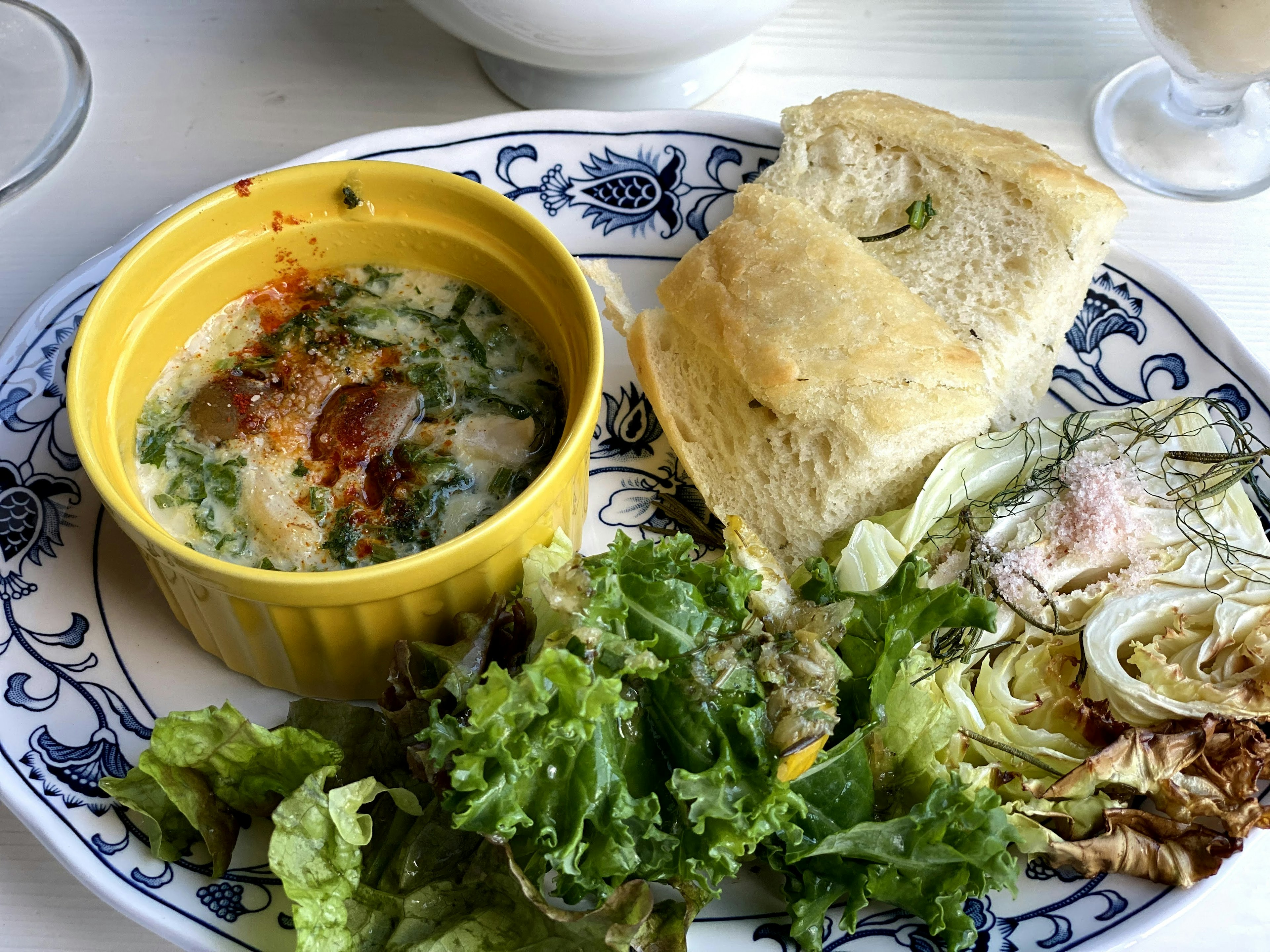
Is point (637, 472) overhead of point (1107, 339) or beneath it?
beneath

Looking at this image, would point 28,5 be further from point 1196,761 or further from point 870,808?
point 1196,761

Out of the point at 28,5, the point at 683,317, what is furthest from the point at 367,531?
the point at 28,5

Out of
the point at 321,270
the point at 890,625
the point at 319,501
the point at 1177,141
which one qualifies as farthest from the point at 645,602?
the point at 1177,141

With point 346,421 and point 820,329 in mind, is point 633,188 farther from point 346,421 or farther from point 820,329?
point 346,421

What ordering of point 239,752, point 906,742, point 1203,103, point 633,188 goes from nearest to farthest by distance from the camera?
point 239,752 < point 906,742 < point 633,188 < point 1203,103

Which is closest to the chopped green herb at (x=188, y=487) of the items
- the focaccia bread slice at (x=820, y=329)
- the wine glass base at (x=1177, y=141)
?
the focaccia bread slice at (x=820, y=329)
